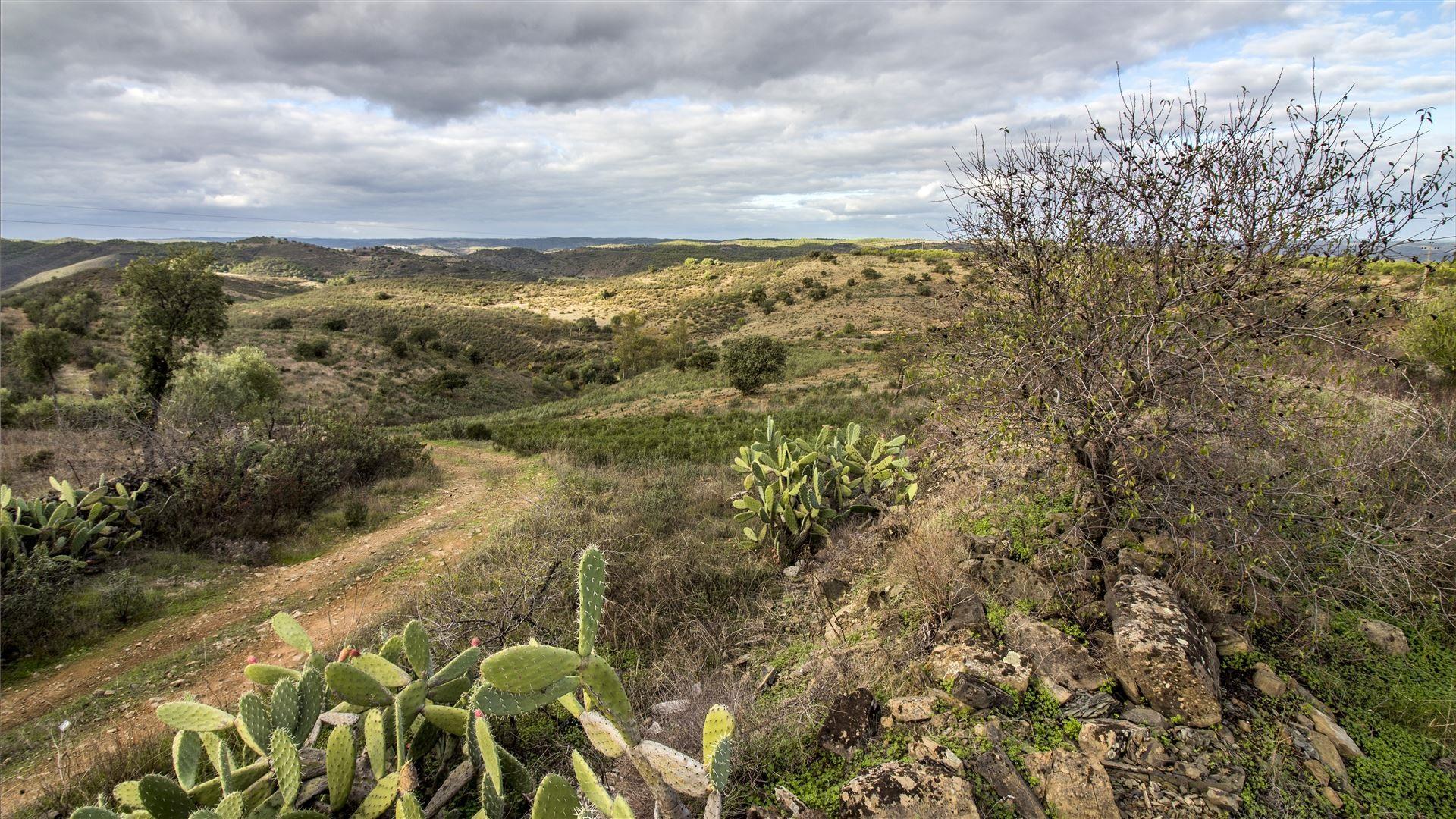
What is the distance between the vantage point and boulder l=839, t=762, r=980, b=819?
2.51 m

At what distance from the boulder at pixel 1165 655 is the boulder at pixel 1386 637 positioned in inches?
42.6

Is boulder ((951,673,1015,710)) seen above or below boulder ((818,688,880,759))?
above

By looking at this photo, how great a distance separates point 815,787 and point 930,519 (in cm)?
283

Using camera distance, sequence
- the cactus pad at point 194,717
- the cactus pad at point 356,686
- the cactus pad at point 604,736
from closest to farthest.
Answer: the cactus pad at point 604,736
the cactus pad at point 356,686
the cactus pad at point 194,717

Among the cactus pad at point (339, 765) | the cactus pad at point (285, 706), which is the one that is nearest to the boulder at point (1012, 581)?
the cactus pad at point (339, 765)

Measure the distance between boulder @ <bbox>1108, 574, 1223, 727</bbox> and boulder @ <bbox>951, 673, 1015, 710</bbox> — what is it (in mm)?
641

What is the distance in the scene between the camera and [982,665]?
11.1ft

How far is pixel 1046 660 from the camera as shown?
11.1 ft

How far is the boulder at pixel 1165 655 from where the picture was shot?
9.83 feet

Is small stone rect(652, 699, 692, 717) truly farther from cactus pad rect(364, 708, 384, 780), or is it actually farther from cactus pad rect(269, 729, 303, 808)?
cactus pad rect(269, 729, 303, 808)

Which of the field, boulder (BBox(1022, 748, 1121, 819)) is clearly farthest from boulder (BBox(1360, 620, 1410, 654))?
boulder (BBox(1022, 748, 1121, 819))

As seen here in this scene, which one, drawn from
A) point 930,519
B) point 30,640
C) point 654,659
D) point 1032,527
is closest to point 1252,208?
point 1032,527

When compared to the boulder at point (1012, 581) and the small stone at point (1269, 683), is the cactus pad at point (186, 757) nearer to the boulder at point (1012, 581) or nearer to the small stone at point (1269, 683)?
the boulder at point (1012, 581)

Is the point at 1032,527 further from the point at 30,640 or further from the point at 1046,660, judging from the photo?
the point at 30,640
